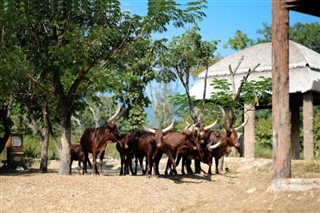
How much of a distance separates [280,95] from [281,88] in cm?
13

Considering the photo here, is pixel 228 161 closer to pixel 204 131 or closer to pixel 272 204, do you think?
pixel 204 131

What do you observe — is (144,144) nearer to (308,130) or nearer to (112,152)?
(308,130)

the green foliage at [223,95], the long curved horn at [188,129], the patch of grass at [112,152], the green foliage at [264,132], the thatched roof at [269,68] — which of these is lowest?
the patch of grass at [112,152]

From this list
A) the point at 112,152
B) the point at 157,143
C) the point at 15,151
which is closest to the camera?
the point at 157,143

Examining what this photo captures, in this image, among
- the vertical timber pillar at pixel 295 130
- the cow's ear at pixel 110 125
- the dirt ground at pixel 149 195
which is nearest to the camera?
the dirt ground at pixel 149 195

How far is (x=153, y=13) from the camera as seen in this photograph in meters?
16.4

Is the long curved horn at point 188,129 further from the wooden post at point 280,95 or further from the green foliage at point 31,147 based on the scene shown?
the green foliage at point 31,147

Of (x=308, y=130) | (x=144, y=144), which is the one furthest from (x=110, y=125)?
(x=308, y=130)

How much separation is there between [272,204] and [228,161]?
1317cm

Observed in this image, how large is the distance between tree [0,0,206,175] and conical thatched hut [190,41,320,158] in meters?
8.52

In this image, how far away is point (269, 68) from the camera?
2477 centimetres

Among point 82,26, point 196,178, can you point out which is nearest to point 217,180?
point 196,178

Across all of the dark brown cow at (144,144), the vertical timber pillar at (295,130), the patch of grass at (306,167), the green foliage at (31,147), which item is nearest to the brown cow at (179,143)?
the dark brown cow at (144,144)

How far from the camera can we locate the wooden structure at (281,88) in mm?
11305
